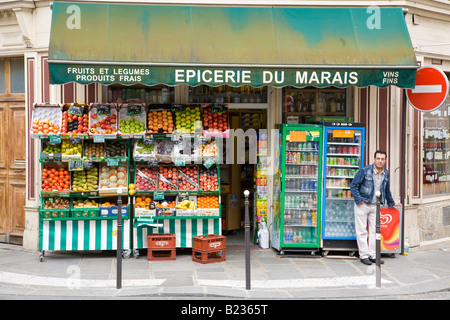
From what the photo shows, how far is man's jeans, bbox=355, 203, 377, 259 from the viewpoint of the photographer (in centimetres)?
912

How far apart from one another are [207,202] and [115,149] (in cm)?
191

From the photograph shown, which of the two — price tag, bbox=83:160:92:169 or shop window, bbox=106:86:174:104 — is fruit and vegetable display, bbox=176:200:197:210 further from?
shop window, bbox=106:86:174:104

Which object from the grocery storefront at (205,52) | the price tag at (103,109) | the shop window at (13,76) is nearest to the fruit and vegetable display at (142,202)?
the grocery storefront at (205,52)

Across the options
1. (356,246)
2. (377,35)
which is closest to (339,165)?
(356,246)

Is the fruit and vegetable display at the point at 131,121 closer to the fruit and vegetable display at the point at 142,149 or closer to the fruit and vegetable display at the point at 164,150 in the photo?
the fruit and vegetable display at the point at 142,149

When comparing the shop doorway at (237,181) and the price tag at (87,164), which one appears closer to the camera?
the price tag at (87,164)

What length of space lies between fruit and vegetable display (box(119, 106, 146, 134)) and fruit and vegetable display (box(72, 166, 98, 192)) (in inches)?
36.7

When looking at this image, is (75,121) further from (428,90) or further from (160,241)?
(428,90)

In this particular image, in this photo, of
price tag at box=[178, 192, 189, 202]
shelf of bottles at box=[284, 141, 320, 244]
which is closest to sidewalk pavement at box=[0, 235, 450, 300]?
shelf of bottles at box=[284, 141, 320, 244]

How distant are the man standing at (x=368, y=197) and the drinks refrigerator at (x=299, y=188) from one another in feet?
2.34

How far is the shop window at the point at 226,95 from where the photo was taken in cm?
1026

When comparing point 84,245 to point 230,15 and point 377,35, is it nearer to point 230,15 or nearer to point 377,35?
point 230,15

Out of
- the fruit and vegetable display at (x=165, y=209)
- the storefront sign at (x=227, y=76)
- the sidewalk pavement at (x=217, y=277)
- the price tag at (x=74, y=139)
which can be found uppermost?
the storefront sign at (x=227, y=76)

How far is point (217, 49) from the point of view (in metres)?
8.79
